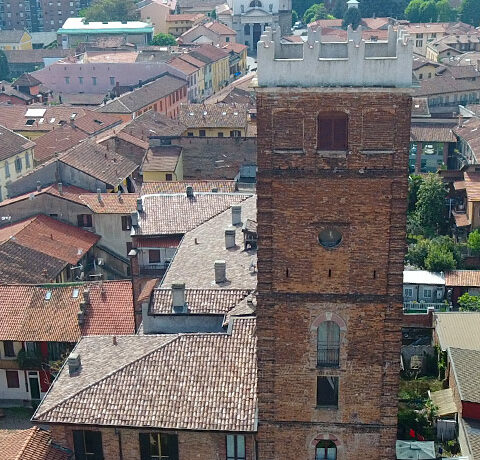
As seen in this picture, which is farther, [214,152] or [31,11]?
[31,11]

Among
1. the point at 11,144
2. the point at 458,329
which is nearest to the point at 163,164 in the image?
the point at 11,144

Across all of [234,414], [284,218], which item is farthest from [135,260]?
[284,218]

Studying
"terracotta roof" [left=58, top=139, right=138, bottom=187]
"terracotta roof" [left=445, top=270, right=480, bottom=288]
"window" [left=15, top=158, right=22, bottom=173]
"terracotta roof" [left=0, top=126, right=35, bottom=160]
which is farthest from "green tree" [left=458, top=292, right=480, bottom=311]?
"window" [left=15, top=158, right=22, bottom=173]

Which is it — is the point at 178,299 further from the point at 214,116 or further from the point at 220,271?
the point at 214,116

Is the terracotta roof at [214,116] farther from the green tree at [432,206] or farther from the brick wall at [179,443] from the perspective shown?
the brick wall at [179,443]

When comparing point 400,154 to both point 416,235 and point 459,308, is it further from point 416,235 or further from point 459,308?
point 416,235

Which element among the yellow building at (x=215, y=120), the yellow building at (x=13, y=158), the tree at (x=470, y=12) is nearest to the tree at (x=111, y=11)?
the tree at (x=470, y=12)

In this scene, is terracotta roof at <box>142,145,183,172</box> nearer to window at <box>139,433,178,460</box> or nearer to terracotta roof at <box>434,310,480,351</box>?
terracotta roof at <box>434,310,480,351</box>
